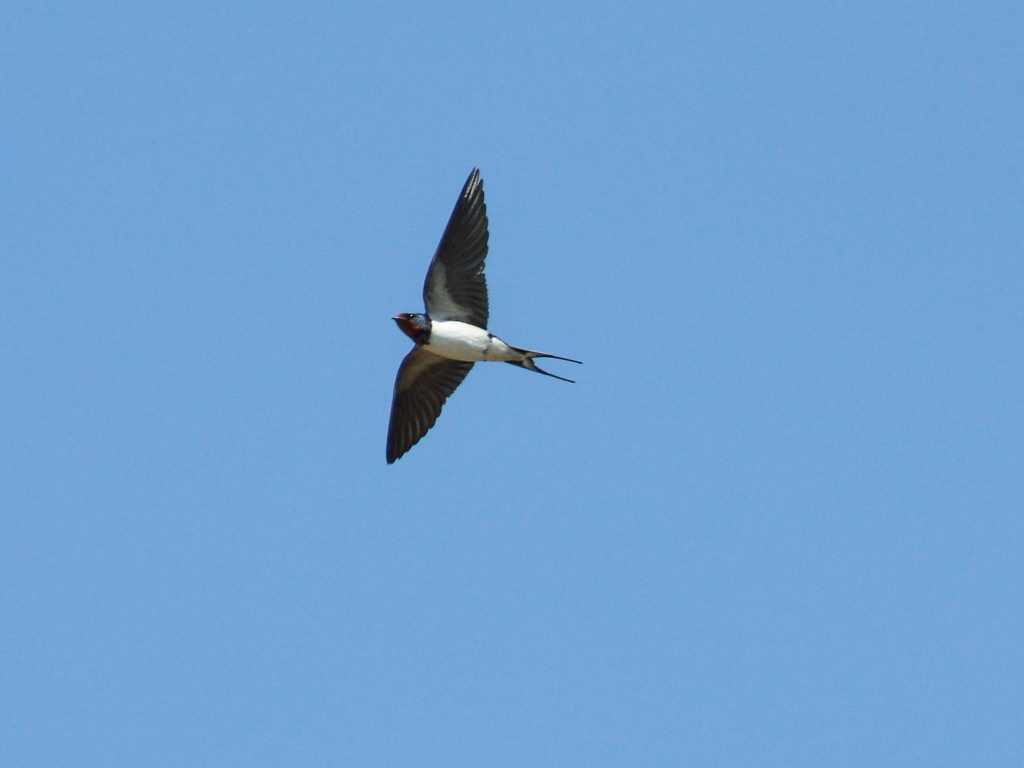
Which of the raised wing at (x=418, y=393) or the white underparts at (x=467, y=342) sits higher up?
the white underparts at (x=467, y=342)

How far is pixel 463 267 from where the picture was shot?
1171 centimetres

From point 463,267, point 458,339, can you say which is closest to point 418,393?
point 458,339

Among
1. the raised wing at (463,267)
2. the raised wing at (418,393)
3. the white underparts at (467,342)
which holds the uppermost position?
the raised wing at (463,267)

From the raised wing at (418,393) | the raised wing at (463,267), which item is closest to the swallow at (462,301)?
the raised wing at (463,267)

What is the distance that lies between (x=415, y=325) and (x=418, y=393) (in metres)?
0.89

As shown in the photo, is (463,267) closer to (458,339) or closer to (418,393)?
(458,339)

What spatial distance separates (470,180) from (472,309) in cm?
93

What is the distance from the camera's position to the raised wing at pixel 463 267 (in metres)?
11.7

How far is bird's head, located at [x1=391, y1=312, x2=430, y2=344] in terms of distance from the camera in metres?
11.6

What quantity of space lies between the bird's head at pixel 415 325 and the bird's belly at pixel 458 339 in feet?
0.14

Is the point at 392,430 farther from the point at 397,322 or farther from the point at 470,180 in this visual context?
the point at 470,180

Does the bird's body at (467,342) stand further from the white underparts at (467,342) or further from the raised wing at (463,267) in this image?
the raised wing at (463,267)

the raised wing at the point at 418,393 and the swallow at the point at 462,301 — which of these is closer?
the swallow at the point at 462,301

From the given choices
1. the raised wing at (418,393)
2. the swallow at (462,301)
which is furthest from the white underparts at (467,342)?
the raised wing at (418,393)
